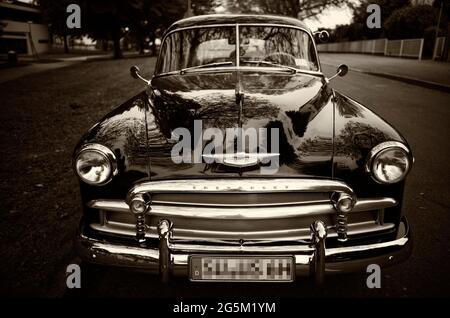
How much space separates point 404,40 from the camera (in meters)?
25.5

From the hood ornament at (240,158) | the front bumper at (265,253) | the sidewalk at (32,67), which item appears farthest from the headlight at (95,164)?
the sidewalk at (32,67)

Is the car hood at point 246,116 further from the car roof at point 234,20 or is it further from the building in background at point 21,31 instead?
the building in background at point 21,31

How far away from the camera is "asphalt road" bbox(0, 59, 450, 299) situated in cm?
250

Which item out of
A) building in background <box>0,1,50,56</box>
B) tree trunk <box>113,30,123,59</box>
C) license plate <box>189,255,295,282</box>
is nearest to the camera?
license plate <box>189,255,295,282</box>

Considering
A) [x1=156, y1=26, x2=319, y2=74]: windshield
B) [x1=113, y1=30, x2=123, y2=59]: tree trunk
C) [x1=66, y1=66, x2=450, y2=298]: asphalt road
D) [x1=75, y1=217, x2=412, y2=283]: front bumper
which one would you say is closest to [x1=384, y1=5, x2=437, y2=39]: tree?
[x1=113, y1=30, x2=123, y2=59]: tree trunk

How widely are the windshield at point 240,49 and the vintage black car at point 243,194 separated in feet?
3.81

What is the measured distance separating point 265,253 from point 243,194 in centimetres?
32

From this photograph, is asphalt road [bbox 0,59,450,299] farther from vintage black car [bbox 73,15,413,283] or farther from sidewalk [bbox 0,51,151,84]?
sidewalk [bbox 0,51,151,84]

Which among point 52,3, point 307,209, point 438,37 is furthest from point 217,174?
point 52,3

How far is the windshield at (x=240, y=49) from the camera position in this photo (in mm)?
3486

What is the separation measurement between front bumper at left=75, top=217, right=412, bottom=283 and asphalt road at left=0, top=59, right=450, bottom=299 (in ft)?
1.46

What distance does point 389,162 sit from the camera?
86.0 inches

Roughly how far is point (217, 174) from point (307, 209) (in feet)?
1.67
